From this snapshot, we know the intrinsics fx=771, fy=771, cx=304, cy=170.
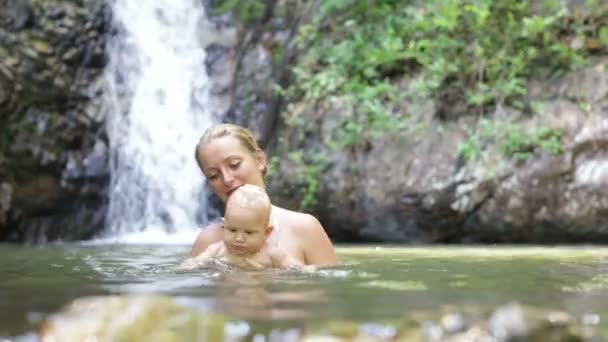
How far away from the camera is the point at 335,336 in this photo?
175 centimetres

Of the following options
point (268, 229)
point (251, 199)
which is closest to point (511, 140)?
point (268, 229)

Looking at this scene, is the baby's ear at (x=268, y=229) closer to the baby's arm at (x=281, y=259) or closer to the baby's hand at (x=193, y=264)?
the baby's arm at (x=281, y=259)

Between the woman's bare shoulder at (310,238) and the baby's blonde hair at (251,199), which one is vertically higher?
the baby's blonde hair at (251,199)

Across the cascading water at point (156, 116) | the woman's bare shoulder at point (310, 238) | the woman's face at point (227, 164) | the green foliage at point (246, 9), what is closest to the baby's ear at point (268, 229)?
the woman's bare shoulder at point (310, 238)

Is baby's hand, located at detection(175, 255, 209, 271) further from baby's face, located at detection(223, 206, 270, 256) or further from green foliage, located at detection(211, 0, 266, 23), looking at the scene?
green foliage, located at detection(211, 0, 266, 23)

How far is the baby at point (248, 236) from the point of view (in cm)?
362

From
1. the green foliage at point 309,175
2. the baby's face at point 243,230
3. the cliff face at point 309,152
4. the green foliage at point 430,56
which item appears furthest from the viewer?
the green foliage at point 309,175

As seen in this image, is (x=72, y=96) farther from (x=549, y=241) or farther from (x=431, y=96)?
(x=549, y=241)

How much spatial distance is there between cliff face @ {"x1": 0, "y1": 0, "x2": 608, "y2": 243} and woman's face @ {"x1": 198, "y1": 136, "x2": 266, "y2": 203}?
16.3 ft

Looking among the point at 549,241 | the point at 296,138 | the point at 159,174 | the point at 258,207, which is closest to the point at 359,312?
the point at 258,207

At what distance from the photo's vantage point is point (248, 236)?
3.66m

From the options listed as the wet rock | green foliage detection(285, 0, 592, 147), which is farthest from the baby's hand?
green foliage detection(285, 0, 592, 147)

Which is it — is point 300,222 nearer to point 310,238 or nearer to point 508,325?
point 310,238

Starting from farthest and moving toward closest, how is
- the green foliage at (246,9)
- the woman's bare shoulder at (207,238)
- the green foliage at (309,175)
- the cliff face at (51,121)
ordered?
the green foliage at (246,9) < the cliff face at (51,121) < the green foliage at (309,175) < the woman's bare shoulder at (207,238)
